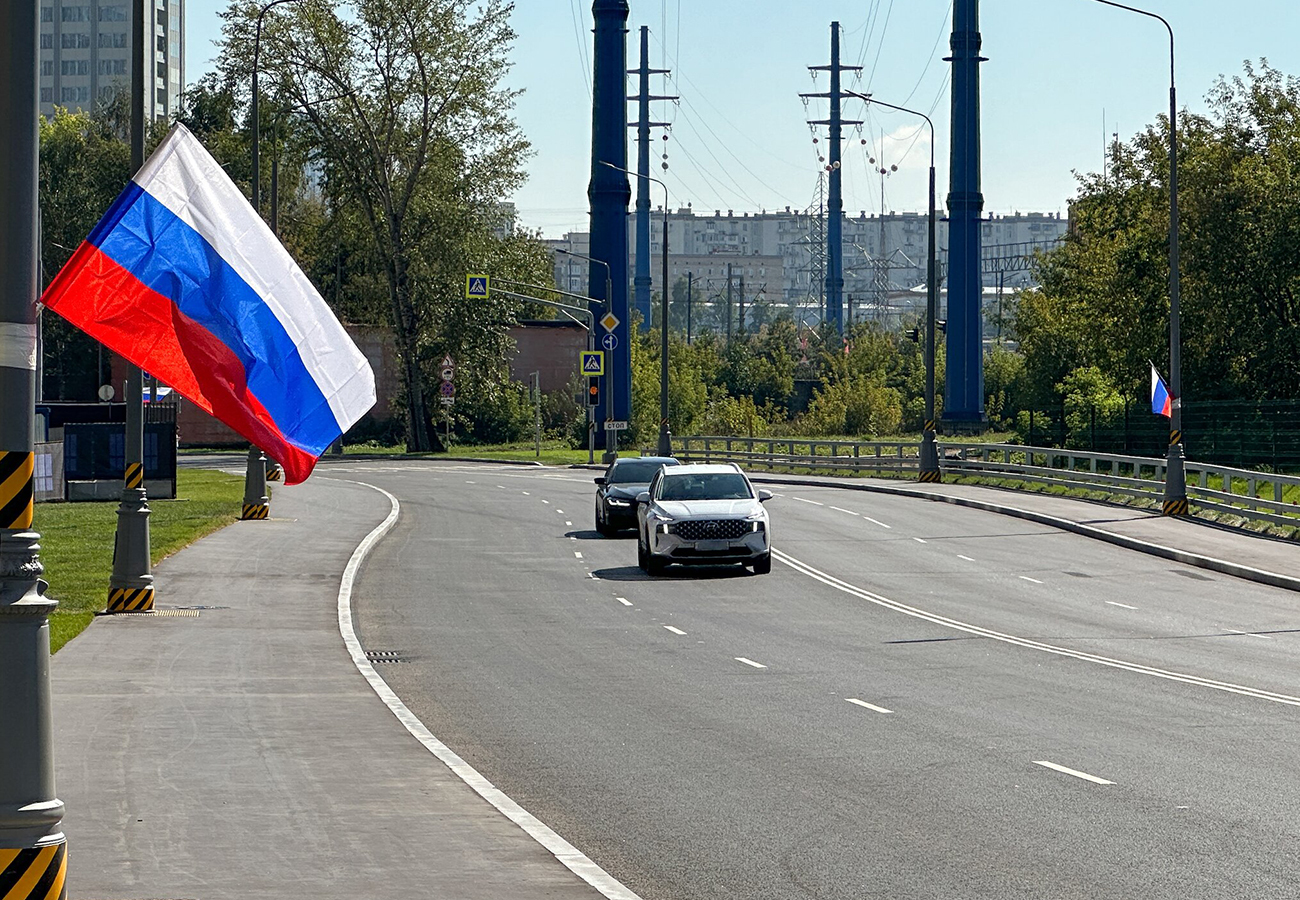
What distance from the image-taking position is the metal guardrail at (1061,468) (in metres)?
34.8

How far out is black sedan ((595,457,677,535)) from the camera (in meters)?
34.2

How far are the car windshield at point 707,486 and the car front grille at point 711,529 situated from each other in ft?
4.27

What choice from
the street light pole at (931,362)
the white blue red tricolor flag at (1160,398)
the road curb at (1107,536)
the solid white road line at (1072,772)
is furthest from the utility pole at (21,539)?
the street light pole at (931,362)

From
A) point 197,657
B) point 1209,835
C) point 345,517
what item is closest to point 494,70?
point 345,517

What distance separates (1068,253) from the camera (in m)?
81.6

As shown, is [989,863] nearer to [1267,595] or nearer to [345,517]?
[1267,595]

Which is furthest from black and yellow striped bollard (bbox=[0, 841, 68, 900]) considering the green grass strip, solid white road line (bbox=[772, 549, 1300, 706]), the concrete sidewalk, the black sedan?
the black sedan

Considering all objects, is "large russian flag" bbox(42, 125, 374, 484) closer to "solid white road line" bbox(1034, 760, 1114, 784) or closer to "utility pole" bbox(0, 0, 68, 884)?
"utility pole" bbox(0, 0, 68, 884)

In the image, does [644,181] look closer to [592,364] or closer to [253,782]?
[592,364]

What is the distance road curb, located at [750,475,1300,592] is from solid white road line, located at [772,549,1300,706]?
6.83m

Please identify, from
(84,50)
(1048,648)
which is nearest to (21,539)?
(1048,648)

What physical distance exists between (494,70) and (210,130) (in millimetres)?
28908

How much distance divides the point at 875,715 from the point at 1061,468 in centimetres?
3781

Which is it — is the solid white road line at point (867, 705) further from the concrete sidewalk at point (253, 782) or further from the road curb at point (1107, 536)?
the road curb at point (1107, 536)
